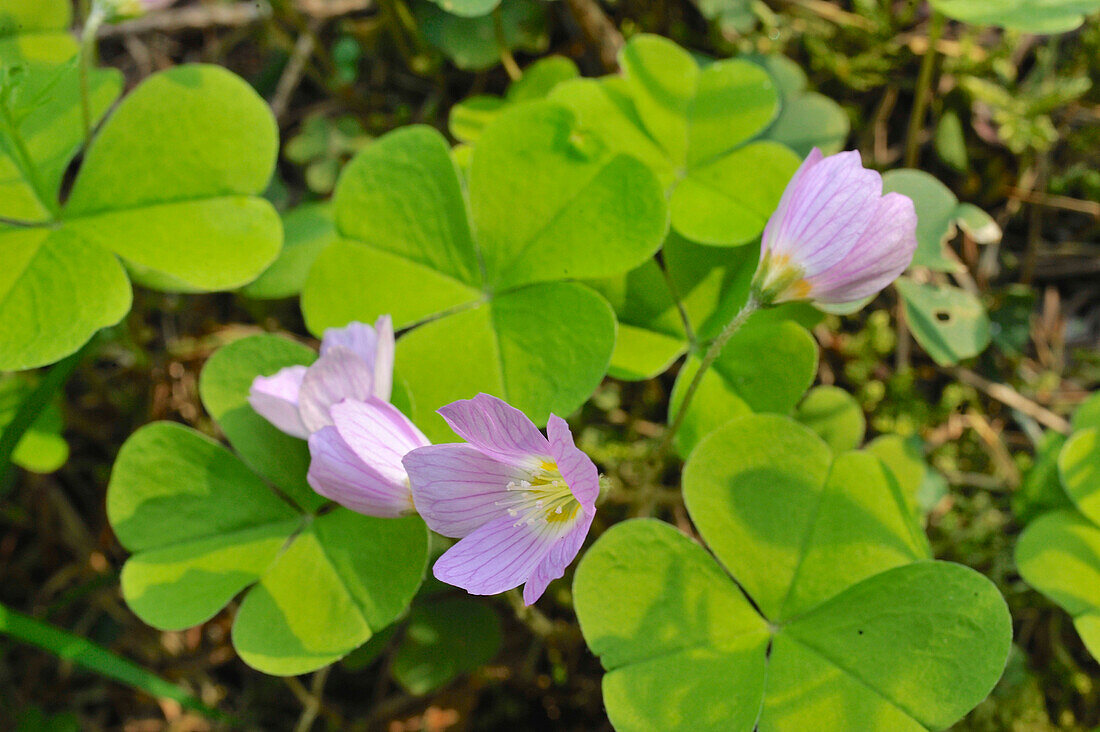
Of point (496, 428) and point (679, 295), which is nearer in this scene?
point (496, 428)

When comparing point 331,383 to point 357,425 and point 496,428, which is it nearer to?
point 357,425

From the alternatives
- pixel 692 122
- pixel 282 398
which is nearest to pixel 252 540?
pixel 282 398

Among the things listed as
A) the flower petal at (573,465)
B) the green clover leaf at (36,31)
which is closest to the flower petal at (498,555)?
the flower petal at (573,465)

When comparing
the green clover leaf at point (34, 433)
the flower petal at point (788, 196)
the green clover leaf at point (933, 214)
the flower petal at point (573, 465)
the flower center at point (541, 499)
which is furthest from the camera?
the green clover leaf at point (34, 433)

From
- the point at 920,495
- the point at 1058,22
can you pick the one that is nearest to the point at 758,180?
the point at 1058,22

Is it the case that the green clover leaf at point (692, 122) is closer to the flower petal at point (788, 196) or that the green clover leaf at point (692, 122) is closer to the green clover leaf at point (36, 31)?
the flower petal at point (788, 196)

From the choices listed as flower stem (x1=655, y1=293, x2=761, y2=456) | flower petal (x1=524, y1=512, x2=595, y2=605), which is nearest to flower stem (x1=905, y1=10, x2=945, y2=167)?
flower stem (x1=655, y1=293, x2=761, y2=456)
